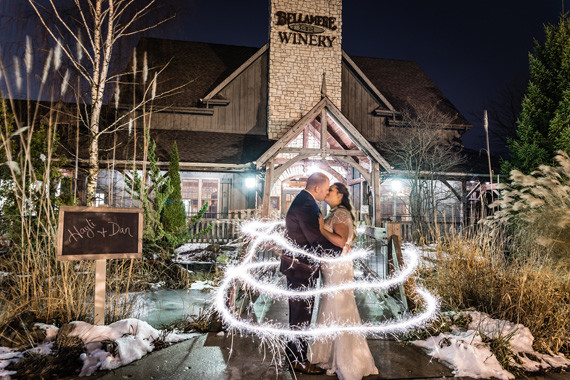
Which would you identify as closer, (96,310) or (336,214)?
(336,214)

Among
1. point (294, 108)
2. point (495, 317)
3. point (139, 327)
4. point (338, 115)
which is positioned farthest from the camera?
point (294, 108)

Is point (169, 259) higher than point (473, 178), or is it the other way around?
point (473, 178)

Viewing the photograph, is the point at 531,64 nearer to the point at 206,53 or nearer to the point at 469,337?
the point at 469,337

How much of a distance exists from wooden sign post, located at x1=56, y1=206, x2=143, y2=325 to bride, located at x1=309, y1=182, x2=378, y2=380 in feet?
8.20

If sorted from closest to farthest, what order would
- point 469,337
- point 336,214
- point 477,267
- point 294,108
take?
point 336,214, point 469,337, point 477,267, point 294,108

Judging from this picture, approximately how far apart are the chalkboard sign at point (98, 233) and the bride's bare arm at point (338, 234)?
2.52 m

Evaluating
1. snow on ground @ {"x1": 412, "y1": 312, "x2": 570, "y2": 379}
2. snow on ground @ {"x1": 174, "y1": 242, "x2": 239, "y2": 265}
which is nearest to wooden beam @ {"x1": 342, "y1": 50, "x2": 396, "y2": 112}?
snow on ground @ {"x1": 174, "y1": 242, "x2": 239, "y2": 265}

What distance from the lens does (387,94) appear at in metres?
16.3

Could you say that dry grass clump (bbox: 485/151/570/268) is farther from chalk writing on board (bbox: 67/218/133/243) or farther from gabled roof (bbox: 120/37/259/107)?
gabled roof (bbox: 120/37/259/107)

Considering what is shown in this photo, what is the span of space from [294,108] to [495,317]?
1104cm

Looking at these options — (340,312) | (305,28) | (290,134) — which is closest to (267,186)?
(290,134)

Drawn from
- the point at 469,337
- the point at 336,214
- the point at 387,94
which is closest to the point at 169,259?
the point at 336,214

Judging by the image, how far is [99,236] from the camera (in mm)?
3873

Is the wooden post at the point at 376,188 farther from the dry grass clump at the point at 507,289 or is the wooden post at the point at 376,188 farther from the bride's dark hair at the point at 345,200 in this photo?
the bride's dark hair at the point at 345,200
